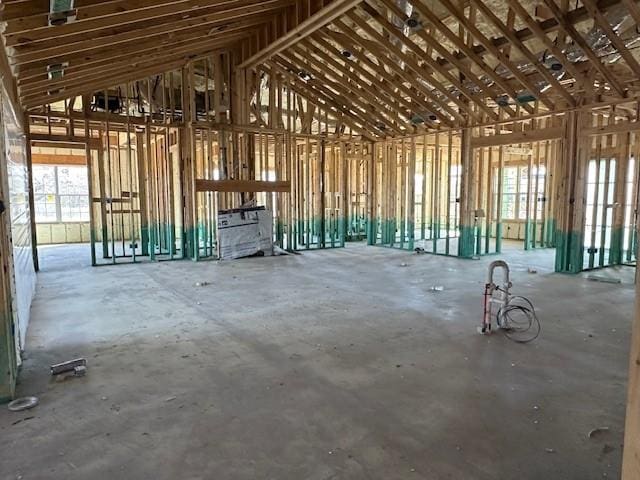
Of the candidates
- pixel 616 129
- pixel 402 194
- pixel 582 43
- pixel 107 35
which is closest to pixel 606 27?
pixel 582 43

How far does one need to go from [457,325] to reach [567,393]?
5.16ft

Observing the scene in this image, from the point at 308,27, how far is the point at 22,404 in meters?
6.60

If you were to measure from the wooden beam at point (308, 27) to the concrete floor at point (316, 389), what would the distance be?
4.20 m

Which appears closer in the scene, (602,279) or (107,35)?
(107,35)

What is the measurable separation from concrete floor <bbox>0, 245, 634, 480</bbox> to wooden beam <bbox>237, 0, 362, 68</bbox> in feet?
13.8

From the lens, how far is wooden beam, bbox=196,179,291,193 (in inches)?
347

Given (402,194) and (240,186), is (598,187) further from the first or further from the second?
(240,186)

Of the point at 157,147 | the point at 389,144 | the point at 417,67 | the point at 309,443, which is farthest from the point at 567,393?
the point at 157,147

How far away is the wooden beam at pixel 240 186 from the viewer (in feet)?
28.9

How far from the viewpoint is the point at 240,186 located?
30.1 feet

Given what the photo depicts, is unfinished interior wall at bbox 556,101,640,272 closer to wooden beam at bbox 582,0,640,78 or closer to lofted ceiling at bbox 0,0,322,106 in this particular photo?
wooden beam at bbox 582,0,640,78

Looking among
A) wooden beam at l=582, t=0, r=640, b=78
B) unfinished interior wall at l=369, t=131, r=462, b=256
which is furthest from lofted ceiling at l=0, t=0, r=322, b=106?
unfinished interior wall at l=369, t=131, r=462, b=256

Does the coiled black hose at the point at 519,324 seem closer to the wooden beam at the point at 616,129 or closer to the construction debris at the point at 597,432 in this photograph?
the construction debris at the point at 597,432

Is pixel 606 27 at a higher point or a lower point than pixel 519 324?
higher
